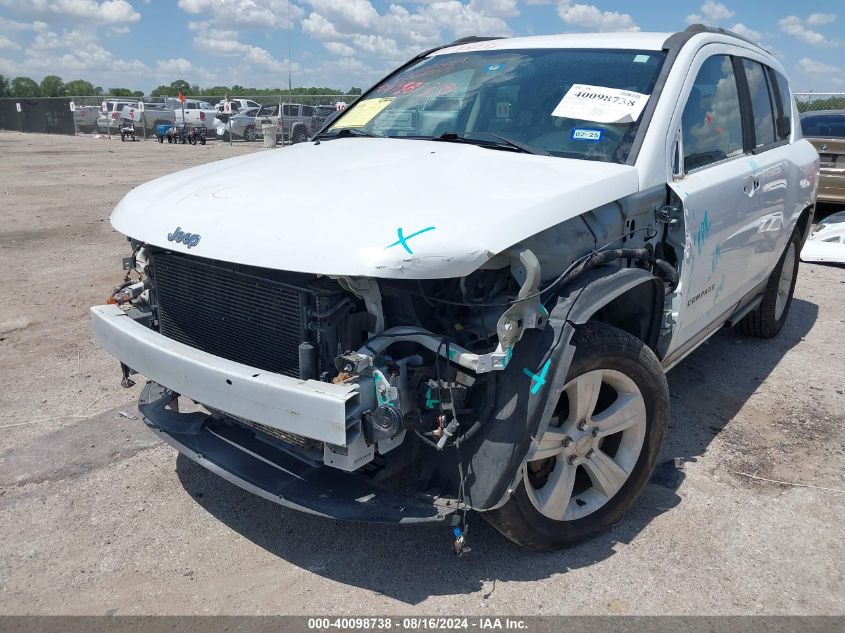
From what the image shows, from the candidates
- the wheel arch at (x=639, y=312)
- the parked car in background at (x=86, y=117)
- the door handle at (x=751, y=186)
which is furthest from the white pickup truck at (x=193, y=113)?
the wheel arch at (x=639, y=312)

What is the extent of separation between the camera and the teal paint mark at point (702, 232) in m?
3.37

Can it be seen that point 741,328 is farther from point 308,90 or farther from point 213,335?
point 308,90

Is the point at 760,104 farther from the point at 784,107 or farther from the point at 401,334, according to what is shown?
the point at 401,334

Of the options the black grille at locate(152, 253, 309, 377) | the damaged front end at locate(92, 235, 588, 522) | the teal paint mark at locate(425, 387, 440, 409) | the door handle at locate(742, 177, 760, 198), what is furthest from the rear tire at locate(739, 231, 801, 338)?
the black grille at locate(152, 253, 309, 377)

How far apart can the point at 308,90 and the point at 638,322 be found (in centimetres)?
4229

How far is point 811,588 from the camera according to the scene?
273 cm

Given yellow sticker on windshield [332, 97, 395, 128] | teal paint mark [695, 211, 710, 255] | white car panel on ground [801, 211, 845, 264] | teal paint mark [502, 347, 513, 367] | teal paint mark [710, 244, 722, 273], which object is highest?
yellow sticker on windshield [332, 97, 395, 128]

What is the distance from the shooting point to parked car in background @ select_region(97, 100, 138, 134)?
3619 cm

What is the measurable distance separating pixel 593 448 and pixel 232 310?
61.7 inches

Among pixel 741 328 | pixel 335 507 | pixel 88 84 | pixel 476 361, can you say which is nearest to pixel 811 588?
pixel 476 361

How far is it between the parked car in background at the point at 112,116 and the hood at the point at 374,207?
36722 mm

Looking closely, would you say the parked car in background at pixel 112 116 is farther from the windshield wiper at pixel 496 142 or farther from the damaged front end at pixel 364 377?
the damaged front end at pixel 364 377

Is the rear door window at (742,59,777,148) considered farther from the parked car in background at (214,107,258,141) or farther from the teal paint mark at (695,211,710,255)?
the parked car in background at (214,107,258,141)

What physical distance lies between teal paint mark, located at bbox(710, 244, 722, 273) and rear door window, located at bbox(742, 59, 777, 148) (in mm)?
1084
